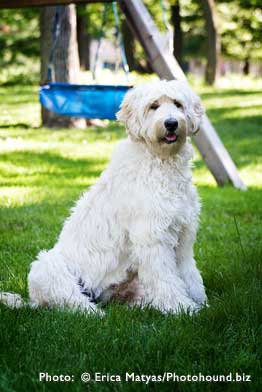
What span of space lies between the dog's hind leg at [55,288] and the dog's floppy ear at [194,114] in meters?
1.19

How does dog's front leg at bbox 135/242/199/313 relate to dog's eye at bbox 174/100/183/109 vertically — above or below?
below

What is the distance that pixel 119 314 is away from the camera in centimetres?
374

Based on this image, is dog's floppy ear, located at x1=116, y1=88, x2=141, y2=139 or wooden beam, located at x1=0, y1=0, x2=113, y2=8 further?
wooden beam, located at x1=0, y1=0, x2=113, y2=8

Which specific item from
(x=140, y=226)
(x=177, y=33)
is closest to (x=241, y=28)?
(x=177, y=33)

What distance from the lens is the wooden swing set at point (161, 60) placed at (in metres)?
7.25

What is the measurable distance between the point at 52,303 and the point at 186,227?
3.08 feet

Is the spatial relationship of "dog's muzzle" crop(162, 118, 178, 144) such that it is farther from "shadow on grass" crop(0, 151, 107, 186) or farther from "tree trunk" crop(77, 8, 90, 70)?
"tree trunk" crop(77, 8, 90, 70)

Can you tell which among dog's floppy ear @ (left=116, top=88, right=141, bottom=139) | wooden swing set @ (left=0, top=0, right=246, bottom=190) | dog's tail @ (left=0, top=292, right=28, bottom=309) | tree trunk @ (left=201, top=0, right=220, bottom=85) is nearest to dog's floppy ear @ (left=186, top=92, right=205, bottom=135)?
dog's floppy ear @ (left=116, top=88, right=141, bottom=139)

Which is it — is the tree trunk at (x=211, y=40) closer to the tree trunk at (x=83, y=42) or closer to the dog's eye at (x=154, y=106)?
the tree trunk at (x=83, y=42)

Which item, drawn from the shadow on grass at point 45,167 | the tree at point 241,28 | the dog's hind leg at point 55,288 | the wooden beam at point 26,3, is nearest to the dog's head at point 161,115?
the dog's hind leg at point 55,288

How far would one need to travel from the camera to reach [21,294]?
4.36 metres

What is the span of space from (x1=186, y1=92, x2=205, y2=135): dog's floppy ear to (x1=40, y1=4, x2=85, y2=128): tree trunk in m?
7.51

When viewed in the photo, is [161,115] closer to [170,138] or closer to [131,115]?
[170,138]

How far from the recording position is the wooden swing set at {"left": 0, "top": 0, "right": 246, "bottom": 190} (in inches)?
285
